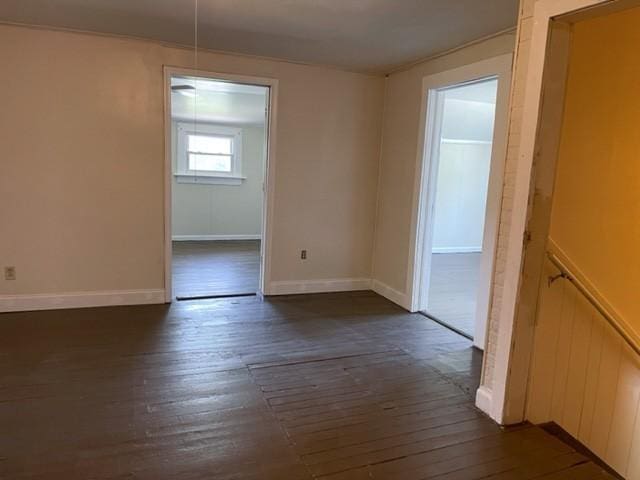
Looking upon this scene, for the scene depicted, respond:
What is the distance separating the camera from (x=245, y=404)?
2475 mm

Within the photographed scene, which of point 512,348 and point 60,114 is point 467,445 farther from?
point 60,114

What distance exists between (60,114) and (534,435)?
4.11 m

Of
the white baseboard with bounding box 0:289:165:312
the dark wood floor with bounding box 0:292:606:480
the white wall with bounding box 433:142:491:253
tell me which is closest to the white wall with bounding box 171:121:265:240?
the white wall with bounding box 433:142:491:253

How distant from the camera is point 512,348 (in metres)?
2.32

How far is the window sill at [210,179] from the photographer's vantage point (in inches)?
297

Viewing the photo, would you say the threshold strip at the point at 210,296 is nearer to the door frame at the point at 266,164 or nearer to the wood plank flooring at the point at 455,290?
the door frame at the point at 266,164

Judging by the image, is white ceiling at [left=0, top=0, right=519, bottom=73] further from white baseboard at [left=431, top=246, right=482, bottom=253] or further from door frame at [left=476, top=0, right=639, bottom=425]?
white baseboard at [left=431, top=246, right=482, bottom=253]

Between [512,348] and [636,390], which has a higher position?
[512,348]

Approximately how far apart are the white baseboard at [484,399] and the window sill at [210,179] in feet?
20.3

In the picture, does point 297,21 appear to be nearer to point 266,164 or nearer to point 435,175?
point 266,164

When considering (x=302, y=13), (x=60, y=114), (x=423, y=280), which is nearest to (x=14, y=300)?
(x=60, y=114)

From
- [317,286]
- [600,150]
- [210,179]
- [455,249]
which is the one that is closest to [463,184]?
[455,249]

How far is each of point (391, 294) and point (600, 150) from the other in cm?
261

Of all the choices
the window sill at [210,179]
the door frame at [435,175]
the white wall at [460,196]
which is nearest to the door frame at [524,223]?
the door frame at [435,175]
